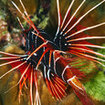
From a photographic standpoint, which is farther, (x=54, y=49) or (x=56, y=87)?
(x=56, y=87)

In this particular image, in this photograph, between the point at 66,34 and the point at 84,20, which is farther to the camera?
the point at 66,34

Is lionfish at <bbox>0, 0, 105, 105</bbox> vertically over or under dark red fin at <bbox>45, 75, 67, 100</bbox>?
over

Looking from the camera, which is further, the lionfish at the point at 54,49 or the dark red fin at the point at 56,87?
the dark red fin at the point at 56,87

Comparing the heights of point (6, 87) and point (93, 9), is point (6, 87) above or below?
below

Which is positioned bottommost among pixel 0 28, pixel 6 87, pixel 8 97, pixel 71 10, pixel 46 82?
pixel 46 82

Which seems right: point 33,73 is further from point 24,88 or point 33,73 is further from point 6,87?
point 6,87

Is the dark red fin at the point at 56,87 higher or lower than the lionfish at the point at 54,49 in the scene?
lower

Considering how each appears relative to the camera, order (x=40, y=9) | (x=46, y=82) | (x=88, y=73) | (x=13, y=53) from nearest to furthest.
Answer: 1. (x=88, y=73)
2. (x=46, y=82)
3. (x=13, y=53)
4. (x=40, y=9)

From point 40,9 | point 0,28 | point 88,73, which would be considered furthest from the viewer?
point 40,9

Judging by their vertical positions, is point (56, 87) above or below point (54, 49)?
below

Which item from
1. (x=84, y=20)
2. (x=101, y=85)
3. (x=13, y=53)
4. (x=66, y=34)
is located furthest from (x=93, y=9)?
(x=13, y=53)

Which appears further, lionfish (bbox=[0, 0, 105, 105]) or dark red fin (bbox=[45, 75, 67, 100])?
dark red fin (bbox=[45, 75, 67, 100])
